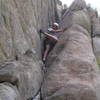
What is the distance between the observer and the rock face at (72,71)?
582 inches

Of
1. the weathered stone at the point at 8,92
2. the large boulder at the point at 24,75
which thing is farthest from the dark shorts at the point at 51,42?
the weathered stone at the point at 8,92

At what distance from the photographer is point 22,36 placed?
1728cm

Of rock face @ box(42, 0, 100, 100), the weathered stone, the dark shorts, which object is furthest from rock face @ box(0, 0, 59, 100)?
rock face @ box(42, 0, 100, 100)

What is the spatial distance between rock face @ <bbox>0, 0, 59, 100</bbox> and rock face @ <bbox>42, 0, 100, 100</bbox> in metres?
0.70

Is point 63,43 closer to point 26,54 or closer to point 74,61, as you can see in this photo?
point 74,61

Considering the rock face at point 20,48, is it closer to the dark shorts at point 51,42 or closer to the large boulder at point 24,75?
the large boulder at point 24,75

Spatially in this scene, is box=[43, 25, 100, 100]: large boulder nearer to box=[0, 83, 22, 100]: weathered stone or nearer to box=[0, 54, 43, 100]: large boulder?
box=[0, 54, 43, 100]: large boulder

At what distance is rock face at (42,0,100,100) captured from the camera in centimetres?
1477

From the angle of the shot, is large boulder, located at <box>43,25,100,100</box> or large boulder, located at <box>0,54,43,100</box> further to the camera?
large boulder, located at <box>43,25,100,100</box>

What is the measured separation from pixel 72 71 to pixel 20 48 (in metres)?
2.76

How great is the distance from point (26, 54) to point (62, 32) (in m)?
7.39

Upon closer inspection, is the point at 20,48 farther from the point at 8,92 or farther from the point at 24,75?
the point at 8,92

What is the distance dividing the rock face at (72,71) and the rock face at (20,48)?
2.31 ft

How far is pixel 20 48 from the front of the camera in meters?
16.5
